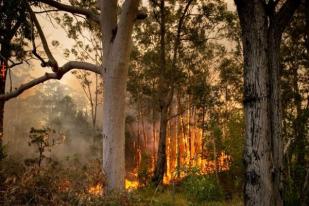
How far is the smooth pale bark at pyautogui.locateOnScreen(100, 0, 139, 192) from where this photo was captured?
29.6 ft

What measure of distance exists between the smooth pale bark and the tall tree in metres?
5.01

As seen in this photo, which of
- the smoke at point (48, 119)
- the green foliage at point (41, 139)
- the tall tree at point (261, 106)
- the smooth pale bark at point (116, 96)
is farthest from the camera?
the smoke at point (48, 119)

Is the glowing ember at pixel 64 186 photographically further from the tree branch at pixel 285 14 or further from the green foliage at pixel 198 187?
the green foliage at pixel 198 187

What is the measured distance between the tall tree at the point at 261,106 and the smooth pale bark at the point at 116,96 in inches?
197

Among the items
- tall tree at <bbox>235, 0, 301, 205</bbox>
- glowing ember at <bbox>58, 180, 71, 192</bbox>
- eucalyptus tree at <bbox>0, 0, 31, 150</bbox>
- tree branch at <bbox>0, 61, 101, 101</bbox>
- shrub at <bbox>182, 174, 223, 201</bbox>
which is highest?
eucalyptus tree at <bbox>0, 0, 31, 150</bbox>

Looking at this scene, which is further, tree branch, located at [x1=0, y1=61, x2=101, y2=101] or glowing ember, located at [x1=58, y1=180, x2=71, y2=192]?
tree branch, located at [x1=0, y1=61, x2=101, y2=101]

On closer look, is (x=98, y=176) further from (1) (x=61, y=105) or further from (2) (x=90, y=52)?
(1) (x=61, y=105)

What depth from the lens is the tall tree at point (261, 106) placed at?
4.06 meters

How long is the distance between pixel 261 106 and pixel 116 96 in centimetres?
531

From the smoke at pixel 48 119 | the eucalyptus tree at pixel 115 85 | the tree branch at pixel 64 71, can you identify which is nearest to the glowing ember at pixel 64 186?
the eucalyptus tree at pixel 115 85

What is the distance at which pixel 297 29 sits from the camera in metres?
19.1

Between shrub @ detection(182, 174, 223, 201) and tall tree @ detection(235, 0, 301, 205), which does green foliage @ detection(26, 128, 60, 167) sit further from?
tall tree @ detection(235, 0, 301, 205)

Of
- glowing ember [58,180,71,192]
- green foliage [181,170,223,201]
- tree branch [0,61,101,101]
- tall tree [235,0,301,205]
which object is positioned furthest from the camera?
green foliage [181,170,223,201]

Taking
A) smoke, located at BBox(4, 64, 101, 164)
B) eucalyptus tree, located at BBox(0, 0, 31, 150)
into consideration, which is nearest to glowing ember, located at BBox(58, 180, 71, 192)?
eucalyptus tree, located at BBox(0, 0, 31, 150)
